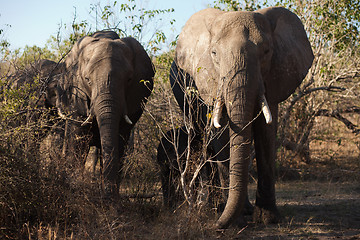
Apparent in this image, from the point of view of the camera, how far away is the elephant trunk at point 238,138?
523 centimetres

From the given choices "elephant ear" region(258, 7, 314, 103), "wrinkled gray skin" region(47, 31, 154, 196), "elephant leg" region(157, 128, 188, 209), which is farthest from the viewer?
"elephant leg" region(157, 128, 188, 209)

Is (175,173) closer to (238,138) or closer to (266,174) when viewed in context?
(266,174)

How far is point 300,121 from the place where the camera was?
10594 mm

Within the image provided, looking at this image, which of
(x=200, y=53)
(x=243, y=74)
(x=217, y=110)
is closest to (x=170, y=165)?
(x=200, y=53)

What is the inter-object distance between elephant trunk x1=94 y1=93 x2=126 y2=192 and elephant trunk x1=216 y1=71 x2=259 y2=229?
157 cm

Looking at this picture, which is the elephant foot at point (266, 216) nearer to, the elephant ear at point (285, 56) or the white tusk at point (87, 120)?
the elephant ear at point (285, 56)

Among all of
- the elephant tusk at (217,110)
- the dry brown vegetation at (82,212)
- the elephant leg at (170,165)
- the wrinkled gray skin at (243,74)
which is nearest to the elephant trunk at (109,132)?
the dry brown vegetation at (82,212)

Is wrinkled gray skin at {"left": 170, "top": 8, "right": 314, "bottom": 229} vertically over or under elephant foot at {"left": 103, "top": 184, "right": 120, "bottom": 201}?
over

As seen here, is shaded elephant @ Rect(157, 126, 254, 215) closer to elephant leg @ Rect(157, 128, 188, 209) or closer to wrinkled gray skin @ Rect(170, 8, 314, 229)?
elephant leg @ Rect(157, 128, 188, 209)

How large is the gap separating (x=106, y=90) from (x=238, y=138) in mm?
2274

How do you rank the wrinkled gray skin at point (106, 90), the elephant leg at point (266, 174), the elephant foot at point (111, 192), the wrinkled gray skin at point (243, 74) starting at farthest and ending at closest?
the wrinkled gray skin at point (106, 90), the elephant leg at point (266, 174), the elephant foot at point (111, 192), the wrinkled gray skin at point (243, 74)

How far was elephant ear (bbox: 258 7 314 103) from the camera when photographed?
6180 millimetres

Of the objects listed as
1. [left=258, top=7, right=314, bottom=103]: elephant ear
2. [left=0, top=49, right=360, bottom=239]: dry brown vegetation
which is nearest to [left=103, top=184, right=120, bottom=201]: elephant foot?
[left=0, top=49, right=360, bottom=239]: dry brown vegetation

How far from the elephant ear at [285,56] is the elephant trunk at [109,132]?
6.88ft
